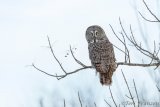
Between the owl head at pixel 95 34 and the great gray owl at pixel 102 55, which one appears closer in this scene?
the great gray owl at pixel 102 55

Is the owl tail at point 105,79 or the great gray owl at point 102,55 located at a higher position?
the great gray owl at point 102,55

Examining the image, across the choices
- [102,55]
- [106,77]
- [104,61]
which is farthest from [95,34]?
[106,77]

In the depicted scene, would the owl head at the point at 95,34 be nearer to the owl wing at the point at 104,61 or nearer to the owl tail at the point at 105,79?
the owl wing at the point at 104,61

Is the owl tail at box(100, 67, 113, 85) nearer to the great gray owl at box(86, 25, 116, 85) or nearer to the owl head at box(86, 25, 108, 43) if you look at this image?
the great gray owl at box(86, 25, 116, 85)

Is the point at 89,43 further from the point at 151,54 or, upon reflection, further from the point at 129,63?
the point at 151,54

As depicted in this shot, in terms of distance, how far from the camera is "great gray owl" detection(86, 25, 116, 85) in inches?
350

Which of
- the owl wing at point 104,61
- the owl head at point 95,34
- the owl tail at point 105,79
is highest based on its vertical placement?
the owl head at point 95,34

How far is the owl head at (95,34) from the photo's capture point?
32.6ft

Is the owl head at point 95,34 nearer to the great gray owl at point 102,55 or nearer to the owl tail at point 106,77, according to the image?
the great gray owl at point 102,55

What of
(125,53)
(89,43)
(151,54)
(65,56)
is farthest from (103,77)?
(151,54)

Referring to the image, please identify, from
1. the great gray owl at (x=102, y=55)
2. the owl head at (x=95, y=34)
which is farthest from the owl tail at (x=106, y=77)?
the owl head at (x=95, y=34)

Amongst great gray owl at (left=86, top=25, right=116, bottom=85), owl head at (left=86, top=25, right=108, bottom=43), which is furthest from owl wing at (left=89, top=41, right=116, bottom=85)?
owl head at (left=86, top=25, right=108, bottom=43)

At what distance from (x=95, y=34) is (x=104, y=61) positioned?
47.7 inches

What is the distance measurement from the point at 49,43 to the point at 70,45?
0.37m
